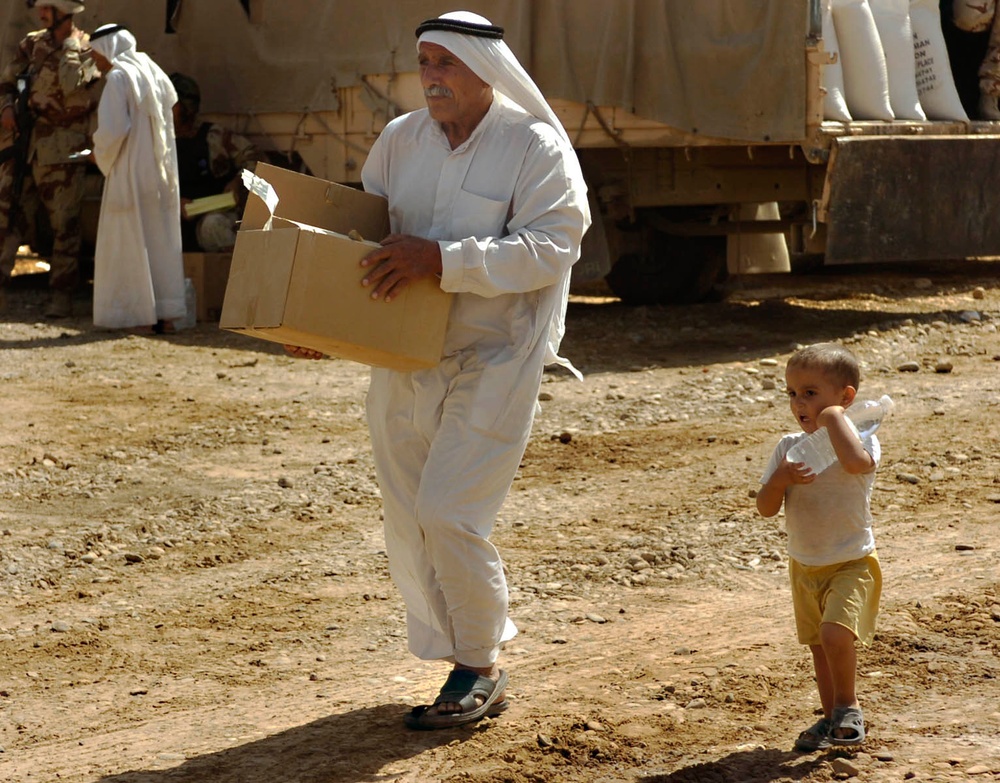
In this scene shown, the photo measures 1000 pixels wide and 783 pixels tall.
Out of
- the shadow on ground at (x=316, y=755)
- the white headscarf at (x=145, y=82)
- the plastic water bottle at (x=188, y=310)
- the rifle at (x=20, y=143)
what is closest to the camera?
the shadow on ground at (x=316, y=755)

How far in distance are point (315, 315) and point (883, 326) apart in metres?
6.47

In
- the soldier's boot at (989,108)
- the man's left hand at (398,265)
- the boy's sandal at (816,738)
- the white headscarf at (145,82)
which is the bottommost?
the boy's sandal at (816,738)

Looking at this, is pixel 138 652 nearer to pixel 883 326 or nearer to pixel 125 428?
pixel 125 428

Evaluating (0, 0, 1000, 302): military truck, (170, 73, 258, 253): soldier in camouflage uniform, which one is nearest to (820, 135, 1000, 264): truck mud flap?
(0, 0, 1000, 302): military truck

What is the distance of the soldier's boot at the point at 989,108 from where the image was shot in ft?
32.9

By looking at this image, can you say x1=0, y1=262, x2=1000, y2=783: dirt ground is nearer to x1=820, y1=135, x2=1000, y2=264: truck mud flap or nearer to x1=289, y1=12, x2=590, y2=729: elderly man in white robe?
x1=289, y1=12, x2=590, y2=729: elderly man in white robe

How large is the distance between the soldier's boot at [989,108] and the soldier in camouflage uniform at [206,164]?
5207 millimetres

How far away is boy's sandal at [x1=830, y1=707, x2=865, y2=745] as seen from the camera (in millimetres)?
3229

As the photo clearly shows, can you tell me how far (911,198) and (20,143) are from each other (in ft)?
20.3

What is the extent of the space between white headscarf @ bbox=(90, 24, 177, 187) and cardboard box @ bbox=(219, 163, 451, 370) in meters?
6.44

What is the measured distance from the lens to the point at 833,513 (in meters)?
3.21

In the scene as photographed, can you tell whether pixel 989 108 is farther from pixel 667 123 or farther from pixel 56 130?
pixel 56 130

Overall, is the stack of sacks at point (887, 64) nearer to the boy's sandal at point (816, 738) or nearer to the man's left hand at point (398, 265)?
the man's left hand at point (398, 265)

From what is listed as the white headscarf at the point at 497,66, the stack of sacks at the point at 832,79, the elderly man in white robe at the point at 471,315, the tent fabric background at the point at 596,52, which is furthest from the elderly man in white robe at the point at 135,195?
the white headscarf at the point at 497,66
